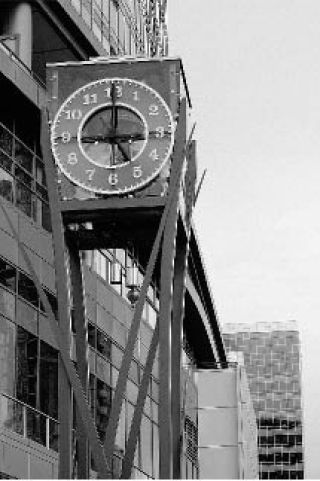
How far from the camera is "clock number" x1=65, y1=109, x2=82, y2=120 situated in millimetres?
32531

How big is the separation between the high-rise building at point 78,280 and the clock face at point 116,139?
64mm

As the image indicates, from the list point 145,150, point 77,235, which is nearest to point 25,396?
point 77,235

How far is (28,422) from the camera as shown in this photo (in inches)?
1426

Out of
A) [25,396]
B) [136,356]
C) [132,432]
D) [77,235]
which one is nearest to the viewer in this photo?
[132,432]

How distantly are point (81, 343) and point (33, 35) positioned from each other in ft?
37.7

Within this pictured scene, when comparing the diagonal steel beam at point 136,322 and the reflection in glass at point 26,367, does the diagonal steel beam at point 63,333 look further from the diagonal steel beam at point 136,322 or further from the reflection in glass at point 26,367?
the reflection in glass at point 26,367

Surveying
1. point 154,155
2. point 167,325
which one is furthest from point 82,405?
point 154,155

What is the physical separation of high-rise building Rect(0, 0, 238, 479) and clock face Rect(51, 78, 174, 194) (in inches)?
2.5

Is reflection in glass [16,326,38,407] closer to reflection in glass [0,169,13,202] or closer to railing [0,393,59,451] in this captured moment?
railing [0,393,59,451]

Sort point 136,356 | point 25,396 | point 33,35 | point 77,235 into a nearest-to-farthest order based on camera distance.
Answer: point 77,235
point 25,396
point 33,35
point 136,356

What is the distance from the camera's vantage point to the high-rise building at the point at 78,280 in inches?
1240

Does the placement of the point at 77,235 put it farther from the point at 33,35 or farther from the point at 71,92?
the point at 33,35

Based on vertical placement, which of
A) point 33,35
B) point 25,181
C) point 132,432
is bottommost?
point 132,432

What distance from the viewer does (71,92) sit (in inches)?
1294
